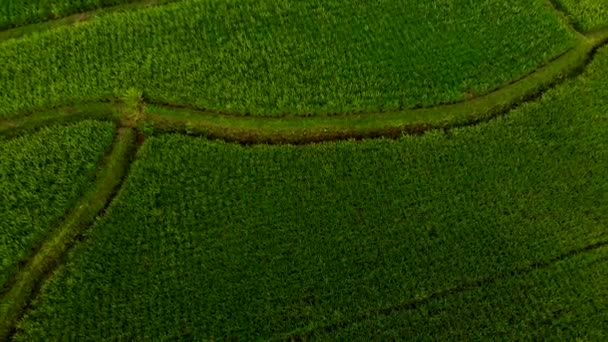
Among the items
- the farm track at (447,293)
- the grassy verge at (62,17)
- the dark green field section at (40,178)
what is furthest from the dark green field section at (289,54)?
the farm track at (447,293)

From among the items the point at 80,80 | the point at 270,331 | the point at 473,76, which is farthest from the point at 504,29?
the point at 80,80

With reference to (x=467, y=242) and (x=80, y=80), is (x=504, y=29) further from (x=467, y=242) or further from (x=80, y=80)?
(x=80, y=80)

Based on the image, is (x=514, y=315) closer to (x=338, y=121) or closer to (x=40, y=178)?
(x=338, y=121)

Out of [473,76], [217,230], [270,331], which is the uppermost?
[473,76]

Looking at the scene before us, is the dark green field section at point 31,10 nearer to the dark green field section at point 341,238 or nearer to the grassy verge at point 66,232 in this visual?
the grassy verge at point 66,232

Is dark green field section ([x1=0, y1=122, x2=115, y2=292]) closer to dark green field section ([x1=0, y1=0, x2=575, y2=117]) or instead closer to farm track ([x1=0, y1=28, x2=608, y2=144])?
farm track ([x1=0, y1=28, x2=608, y2=144])

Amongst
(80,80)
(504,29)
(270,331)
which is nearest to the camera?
(270,331)

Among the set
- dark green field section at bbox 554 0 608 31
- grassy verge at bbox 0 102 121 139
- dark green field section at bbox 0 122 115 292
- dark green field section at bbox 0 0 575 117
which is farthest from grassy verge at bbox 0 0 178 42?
dark green field section at bbox 554 0 608 31
